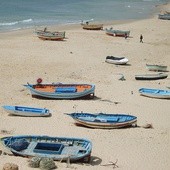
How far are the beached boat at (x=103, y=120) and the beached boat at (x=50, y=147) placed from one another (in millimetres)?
3408

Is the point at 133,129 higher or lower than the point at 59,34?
lower

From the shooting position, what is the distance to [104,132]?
2459 cm

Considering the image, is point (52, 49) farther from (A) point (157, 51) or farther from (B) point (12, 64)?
(A) point (157, 51)

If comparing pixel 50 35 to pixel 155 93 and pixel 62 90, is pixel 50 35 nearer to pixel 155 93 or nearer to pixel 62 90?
pixel 62 90

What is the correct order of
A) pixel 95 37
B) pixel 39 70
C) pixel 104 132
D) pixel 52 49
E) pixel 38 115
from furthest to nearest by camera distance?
pixel 95 37 → pixel 52 49 → pixel 39 70 → pixel 38 115 → pixel 104 132

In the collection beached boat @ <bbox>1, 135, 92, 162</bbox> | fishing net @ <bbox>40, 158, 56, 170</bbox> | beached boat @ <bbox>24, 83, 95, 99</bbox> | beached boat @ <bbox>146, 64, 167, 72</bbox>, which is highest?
beached boat @ <bbox>146, 64, 167, 72</bbox>

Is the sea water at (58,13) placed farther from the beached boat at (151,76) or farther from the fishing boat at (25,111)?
the fishing boat at (25,111)

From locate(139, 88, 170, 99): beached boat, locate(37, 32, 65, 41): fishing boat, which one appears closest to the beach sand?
locate(139, 88, 170, 99): beached boat

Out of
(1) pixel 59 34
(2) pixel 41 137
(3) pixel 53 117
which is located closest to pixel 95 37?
(1) pixel 59 34

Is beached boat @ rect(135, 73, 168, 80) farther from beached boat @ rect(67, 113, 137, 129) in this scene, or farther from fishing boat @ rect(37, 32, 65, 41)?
fishing boat @ rect(37, 32, 65, 41)

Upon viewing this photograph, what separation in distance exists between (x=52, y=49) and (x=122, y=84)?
1323 cm

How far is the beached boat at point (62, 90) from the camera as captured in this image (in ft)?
97.6

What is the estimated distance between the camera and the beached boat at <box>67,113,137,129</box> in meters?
24.9

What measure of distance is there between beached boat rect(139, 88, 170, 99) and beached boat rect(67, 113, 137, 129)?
18.5 ft
